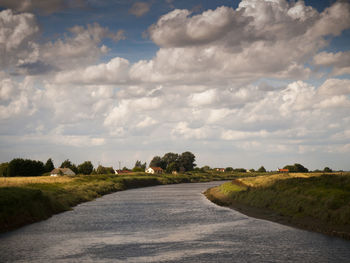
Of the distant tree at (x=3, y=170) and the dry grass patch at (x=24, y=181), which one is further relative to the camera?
the distant tree at (x=3, y=170)

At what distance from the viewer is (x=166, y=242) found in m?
35.6

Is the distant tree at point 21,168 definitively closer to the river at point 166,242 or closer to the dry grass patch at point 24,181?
the dry grass patch at point 24,181

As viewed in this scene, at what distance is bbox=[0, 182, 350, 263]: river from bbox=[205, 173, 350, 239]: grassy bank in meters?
1.98

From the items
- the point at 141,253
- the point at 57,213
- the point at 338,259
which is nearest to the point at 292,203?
the point at 338,259

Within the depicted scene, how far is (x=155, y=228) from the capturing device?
44.1 metres

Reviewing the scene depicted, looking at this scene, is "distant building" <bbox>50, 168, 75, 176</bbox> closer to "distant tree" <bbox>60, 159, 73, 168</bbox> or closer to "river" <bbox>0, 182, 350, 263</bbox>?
"distant tree" <bbox>60, 159, 73, 168</bbox>

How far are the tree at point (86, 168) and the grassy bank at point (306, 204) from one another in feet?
386

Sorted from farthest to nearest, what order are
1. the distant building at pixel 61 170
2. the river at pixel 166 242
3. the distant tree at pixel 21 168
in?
the distant building at pixel 61 170
the distant tree at pixel 21 168
the river at pixel 166 242

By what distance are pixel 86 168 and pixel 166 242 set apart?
147m

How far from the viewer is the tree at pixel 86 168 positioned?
6949 inches

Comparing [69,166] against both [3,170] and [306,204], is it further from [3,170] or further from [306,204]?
→ [306,204]

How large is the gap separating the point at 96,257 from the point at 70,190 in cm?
5670

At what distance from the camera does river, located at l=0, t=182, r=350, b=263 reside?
96.2 ft

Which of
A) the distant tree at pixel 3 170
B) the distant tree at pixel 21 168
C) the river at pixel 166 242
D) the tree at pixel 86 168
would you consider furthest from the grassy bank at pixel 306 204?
the tree at pixel 86 168
